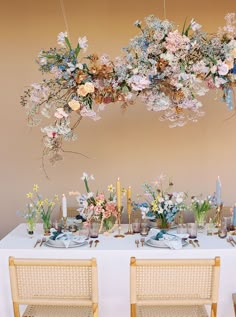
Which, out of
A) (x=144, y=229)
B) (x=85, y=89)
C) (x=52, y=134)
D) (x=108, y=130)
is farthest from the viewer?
(x=108, y=130)

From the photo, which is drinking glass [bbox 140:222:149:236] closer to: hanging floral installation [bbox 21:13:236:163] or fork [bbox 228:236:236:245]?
fork [bbox 228:236:236:245]

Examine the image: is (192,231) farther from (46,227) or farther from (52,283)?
(52,283)

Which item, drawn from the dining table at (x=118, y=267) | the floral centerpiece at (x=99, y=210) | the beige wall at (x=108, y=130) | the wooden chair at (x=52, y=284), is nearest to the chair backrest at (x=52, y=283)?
the wooden chair at (x=52, y=284)

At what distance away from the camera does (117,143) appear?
4320 millimetres

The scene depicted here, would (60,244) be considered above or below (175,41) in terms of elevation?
below

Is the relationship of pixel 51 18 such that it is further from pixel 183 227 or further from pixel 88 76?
pixel 183 227

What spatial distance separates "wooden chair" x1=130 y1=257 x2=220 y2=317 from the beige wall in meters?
1.99

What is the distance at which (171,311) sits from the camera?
255 cm

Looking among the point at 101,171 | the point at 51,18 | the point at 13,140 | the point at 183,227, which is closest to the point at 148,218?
the point at 183,227

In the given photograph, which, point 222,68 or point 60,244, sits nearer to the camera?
point 222,68

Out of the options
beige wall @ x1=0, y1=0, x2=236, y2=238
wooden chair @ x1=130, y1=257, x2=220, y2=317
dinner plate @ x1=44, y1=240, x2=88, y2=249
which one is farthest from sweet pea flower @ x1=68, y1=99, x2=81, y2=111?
beige wall @ x1=0, y1=0, x2=236, y2=238

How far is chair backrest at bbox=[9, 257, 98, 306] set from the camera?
7.67 feet

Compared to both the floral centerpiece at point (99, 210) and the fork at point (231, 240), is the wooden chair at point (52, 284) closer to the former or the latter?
the floral centerpiece at point (99, 210)

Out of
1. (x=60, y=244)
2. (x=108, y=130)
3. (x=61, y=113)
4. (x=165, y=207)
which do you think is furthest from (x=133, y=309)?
(x=108, y=130)
